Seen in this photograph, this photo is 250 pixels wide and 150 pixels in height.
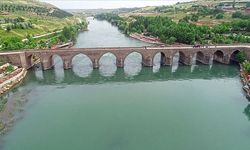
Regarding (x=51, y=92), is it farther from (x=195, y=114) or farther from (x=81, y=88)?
(x=195, y=114)

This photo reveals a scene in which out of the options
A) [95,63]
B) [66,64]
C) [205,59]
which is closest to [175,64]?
[205,59]

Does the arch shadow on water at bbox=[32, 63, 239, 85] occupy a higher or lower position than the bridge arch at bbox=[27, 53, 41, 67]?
lower

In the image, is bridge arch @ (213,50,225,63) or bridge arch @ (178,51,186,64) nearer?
bridge arch @ (178,51,186,64)

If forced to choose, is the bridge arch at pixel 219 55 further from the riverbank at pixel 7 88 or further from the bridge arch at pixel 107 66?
the riverbank at pixel 7 88

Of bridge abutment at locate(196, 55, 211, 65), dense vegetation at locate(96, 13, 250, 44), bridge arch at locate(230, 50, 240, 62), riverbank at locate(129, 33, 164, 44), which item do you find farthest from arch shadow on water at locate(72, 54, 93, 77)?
bridge arch at locate(230, 50, 240, 62)

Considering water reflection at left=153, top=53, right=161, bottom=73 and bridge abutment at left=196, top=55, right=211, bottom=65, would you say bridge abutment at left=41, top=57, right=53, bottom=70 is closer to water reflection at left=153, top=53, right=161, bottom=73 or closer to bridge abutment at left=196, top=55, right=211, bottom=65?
water reflection at left=153, top=53, right=161, bottom=73

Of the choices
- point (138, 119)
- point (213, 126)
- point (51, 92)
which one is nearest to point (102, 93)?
point (51, 92)
